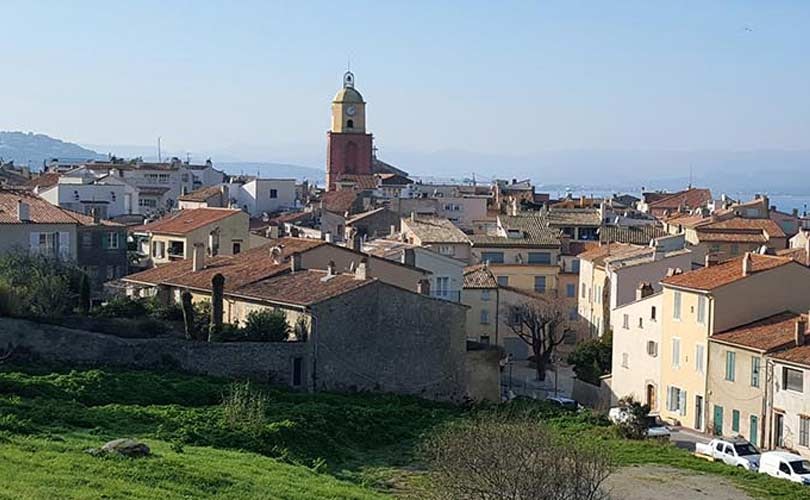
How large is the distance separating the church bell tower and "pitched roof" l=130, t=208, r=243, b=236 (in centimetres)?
6992

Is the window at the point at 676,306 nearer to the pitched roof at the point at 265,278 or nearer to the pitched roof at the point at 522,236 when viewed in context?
the pitched roof at the point at 265,278

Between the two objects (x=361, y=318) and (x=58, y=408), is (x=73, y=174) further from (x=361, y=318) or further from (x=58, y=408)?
(x=58, y=408)

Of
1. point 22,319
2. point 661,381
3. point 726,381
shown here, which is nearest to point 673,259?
point 661,381

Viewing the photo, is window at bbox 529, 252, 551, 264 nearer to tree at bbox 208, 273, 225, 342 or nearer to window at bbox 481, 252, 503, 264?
window at bbox 481, 252, 503, 264

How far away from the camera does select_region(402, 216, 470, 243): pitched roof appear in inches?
2904

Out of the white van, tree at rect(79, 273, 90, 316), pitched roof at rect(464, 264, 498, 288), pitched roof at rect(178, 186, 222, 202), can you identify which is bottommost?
the white van

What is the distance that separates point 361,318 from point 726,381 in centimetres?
1316

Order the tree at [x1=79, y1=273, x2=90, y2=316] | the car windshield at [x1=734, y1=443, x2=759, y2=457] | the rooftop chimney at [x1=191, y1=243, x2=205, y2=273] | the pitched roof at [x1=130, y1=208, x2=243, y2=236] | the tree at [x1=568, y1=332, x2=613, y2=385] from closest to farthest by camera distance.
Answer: the car windshield at [x1=734, y1=443, x2=759, y2=457]
the tree at [x1=79, y1=273, x2=90, y2=316]
the rooftop chimney at [x1=191, y1=243, x2=205, y2=273]
the tree at [x1=568, y1=332, x2=613, y2=385]
the pitched roof at [x1=130, y1=208, x2=243, y2=236]

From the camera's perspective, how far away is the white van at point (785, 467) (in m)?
36.9

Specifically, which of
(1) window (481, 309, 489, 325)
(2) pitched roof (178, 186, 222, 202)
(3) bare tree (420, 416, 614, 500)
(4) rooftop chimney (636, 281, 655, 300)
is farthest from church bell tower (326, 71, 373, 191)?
(3) bare tree (420, 416, 614, 500)

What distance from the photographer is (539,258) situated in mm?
77438

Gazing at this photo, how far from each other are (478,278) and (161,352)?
29110mm

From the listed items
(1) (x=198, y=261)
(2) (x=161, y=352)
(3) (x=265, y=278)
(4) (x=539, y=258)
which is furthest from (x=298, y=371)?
(4) (x=539, y=258)

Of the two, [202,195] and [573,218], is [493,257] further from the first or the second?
[202,195]
